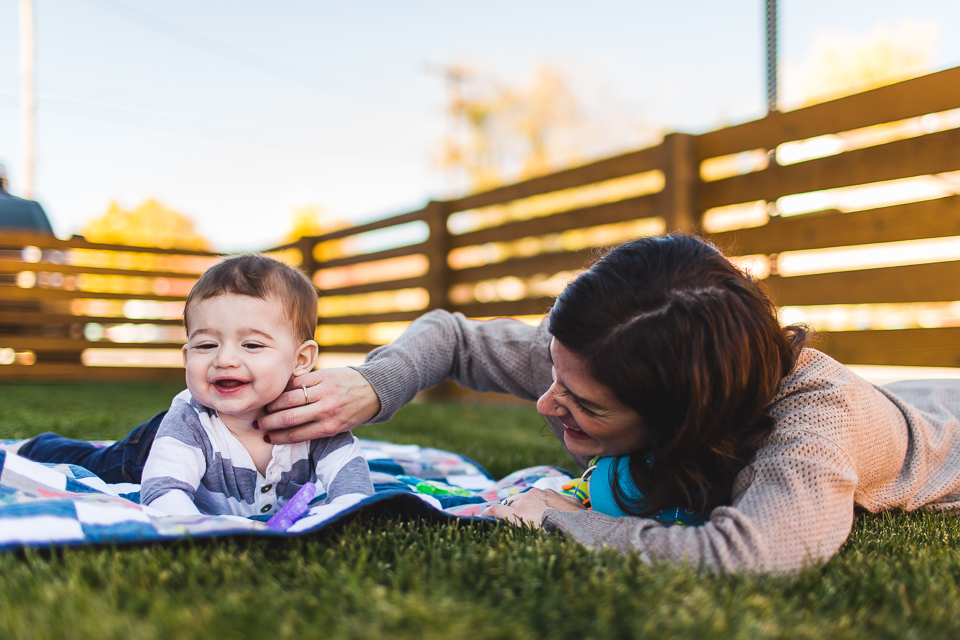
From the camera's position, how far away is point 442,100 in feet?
89.2

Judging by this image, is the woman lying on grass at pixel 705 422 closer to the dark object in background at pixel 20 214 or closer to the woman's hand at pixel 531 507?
the woman's hand at pixel 531 507

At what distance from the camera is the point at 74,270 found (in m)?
8.08

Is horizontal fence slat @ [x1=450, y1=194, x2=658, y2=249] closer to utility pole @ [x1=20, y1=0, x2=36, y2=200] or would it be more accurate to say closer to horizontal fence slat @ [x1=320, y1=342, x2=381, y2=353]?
horizontal fence slat @ [x1=320, y1=342, x2=381, y2=353]

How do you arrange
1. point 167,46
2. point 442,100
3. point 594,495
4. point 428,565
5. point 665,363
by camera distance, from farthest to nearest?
point 442,100 < point 167,46 < point 594,495 < point 665,363 < point 428,565

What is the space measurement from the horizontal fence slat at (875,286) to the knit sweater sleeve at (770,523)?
193 cm

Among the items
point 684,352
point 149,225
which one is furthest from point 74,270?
point 149,225

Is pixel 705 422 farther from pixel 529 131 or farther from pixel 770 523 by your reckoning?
pixel 529 131

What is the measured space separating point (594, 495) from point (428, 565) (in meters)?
0.67

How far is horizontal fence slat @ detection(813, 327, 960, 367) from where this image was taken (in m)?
3.14

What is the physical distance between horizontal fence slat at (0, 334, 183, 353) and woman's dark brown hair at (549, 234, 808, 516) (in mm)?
8028

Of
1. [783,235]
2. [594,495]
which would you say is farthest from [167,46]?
[594,495]

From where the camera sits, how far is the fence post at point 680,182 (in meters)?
4.34

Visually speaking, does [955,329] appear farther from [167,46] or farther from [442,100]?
[442,100]

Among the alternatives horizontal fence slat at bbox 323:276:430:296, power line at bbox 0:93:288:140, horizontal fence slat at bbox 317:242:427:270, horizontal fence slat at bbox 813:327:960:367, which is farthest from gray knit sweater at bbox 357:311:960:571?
power line at bbox 0:93:288:140
